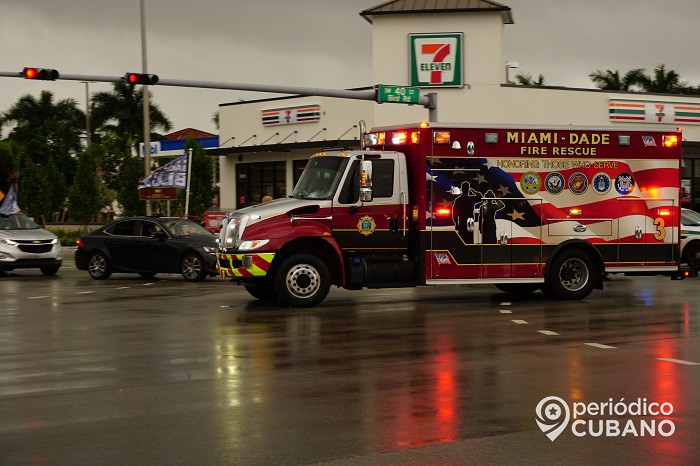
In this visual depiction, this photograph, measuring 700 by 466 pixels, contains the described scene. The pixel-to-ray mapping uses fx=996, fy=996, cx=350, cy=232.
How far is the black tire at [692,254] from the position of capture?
23.7 m

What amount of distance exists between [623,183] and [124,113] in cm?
6387

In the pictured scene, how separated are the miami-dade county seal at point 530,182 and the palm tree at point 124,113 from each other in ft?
206

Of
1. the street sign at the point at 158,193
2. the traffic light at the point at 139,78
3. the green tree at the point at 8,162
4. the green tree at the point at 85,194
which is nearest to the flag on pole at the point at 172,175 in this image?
the street sign at the point at 158,193

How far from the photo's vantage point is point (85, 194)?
1745 inches

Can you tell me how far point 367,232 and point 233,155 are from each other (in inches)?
1322

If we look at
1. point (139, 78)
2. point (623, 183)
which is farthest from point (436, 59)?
point (623, 183)

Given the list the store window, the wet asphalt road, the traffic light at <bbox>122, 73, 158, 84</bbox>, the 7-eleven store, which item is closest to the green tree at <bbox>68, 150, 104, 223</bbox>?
the store window

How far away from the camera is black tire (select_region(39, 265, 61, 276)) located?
82.8ft

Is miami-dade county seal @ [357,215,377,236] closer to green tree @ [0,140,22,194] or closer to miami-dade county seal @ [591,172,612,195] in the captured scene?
miami-dade county seal @ [591,172,612,195]

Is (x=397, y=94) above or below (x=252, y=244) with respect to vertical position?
above

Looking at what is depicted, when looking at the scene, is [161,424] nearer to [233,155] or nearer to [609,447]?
[609,447]

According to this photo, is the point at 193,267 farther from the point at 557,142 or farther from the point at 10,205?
the point at 557,142

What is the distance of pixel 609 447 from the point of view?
22.1ft

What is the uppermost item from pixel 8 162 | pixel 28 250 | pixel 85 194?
pixel 8 162
